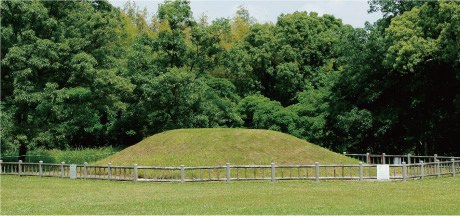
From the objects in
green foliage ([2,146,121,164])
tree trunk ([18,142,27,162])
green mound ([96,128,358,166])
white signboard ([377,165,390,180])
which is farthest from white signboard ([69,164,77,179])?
white signboard ([377,165,390,180])

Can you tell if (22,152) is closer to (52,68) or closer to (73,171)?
(52,68)

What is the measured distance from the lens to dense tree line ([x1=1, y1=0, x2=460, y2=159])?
44.5m

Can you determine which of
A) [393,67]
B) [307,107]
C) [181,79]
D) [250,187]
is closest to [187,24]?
[181,79]

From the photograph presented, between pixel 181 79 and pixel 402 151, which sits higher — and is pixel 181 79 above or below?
above

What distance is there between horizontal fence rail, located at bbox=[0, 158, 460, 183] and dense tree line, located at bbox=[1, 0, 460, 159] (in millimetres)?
11798

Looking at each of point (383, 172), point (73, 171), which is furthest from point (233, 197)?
point (73, 171)

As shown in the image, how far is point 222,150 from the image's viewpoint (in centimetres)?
3662

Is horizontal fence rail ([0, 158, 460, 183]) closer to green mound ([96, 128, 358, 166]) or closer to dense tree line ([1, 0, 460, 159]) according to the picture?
green mound ([96, 128, 358, 166])

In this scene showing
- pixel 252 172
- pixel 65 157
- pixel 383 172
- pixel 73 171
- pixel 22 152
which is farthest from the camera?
pixel 65 157

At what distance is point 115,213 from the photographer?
18703 millimetres

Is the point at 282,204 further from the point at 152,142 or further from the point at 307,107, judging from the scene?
the point at 307,107

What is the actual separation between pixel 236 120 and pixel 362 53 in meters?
15.0

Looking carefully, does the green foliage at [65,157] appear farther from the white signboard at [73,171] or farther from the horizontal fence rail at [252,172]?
the white signboard at [73,171]

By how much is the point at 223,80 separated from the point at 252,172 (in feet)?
94.6
